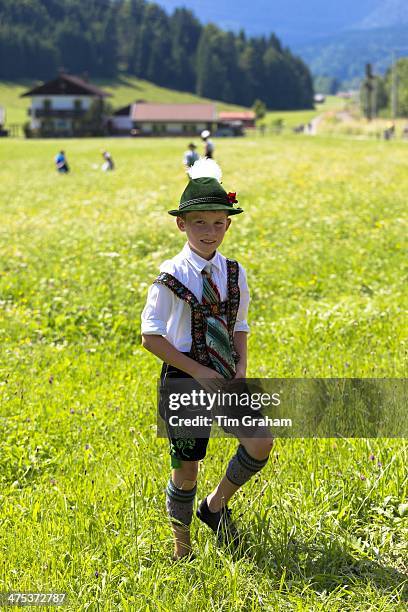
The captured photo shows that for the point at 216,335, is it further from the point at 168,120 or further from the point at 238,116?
the point at 238,116

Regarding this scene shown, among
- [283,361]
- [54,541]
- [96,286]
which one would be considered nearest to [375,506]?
[54,541]

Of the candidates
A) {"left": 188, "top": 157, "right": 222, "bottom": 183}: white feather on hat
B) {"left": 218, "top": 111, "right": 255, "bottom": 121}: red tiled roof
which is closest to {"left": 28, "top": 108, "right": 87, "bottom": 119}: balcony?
{"left": 218, "top": 111, "right": 255, "bottom": 121}: red tiled roof

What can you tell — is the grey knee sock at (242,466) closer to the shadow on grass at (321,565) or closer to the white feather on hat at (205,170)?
the shadow on grass at (321,565)

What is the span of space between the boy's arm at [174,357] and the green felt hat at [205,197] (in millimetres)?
698

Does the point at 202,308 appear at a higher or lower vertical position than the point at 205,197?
→ lower

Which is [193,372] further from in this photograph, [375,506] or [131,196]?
[131,196]

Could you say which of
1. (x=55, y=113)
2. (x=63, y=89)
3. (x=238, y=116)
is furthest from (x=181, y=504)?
(x=238, y=116)

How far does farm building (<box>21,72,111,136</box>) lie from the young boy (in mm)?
103099

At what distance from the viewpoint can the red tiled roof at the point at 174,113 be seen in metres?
108

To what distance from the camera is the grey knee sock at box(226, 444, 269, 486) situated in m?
3.59

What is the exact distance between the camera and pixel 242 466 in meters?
3.62

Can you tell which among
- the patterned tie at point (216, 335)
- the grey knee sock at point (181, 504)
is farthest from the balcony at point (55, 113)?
the grey knee sock at point (181, 504)

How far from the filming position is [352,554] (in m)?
3.70

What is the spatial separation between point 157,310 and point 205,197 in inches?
26.4
